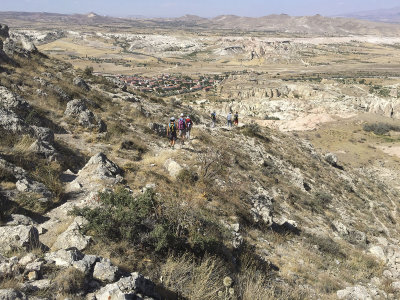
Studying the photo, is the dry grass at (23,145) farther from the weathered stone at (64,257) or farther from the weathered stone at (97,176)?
the weathered stone at (64,257)

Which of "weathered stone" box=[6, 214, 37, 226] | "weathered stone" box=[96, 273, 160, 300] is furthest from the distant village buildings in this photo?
"weathered stone" box=[96, 273, 160, 300]

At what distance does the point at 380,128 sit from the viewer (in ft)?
123

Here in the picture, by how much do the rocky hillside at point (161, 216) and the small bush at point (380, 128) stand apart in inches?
903

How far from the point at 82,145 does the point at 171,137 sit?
4044mm

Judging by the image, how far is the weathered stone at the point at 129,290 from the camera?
3.50 meters

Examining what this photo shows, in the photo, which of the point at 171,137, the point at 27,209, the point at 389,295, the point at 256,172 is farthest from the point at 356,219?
the point at 27,209

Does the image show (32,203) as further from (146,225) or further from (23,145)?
(23,145)

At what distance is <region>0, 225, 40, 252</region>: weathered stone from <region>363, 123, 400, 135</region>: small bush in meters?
41.9

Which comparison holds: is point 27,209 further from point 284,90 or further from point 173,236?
point 284,90

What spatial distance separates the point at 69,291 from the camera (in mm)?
3545

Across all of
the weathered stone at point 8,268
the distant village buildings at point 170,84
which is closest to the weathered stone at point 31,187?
the weathered stone at point 8,268

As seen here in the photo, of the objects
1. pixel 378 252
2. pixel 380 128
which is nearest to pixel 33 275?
pixel 378 252

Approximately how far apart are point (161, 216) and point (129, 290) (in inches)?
87.9

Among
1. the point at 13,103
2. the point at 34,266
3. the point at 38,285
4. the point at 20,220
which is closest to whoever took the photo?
the point at 38,285
